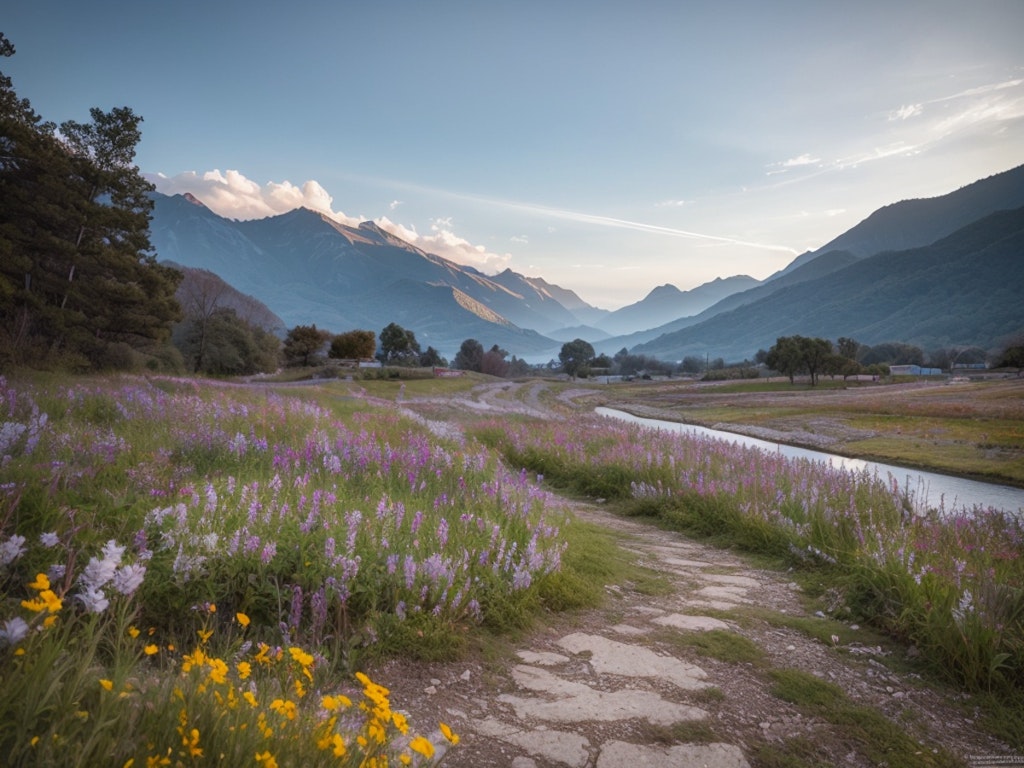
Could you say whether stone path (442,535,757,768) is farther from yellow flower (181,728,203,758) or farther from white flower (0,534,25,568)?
white flower (0,534,25,568)

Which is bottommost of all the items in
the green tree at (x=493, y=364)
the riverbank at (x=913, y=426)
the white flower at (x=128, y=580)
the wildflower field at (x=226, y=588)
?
the riverbank at (x=913, y=426)

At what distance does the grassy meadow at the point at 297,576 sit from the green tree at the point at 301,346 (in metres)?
75.7

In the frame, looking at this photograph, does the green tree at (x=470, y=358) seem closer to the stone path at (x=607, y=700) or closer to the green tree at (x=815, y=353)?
the green tree at (x=815, y=353)

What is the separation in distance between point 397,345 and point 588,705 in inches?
4430

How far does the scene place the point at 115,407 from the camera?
10211 mm

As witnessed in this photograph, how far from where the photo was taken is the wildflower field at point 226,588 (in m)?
2.05

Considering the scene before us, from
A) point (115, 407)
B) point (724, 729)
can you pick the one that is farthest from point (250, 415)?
point (724, 729)

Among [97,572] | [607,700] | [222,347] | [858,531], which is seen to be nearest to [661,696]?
[607,700]

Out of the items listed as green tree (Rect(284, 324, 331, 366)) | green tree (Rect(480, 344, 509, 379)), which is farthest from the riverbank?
green tree (Rect(480, 344, 509, 379))

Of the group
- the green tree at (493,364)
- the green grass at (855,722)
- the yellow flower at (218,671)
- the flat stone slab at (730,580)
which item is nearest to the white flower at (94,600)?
the yellow flower at (218,671)

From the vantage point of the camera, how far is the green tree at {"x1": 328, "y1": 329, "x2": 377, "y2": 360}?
9050 centimetres

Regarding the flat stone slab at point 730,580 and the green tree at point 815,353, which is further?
the green tree at point 815,353

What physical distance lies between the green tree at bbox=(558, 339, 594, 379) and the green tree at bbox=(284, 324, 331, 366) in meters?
84.2

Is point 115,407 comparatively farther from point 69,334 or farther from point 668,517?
point 69,334
